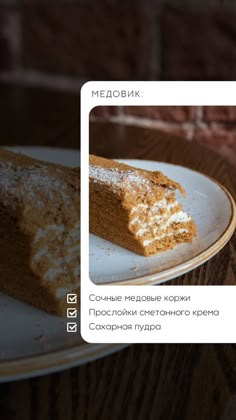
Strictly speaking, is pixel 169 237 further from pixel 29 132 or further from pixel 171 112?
pixel 171 112

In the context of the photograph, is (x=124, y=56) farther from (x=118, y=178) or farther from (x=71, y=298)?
(x=71, y=298)

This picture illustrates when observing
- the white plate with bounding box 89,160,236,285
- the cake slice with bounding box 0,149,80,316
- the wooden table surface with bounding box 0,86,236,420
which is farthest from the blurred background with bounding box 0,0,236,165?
the wooden table surface with bounding box 0,86,236,420

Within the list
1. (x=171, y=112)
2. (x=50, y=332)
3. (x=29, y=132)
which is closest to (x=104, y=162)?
(x=50, y=332)

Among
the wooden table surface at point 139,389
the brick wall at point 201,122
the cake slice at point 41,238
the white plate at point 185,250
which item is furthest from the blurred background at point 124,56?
the wooden table surface at point 139,389

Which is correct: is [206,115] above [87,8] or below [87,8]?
below

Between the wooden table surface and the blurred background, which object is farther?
the blurred background

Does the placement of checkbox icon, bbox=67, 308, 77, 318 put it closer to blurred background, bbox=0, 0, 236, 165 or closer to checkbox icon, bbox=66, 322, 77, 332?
checkbox icon, bbox=66, 322, 77, 332
